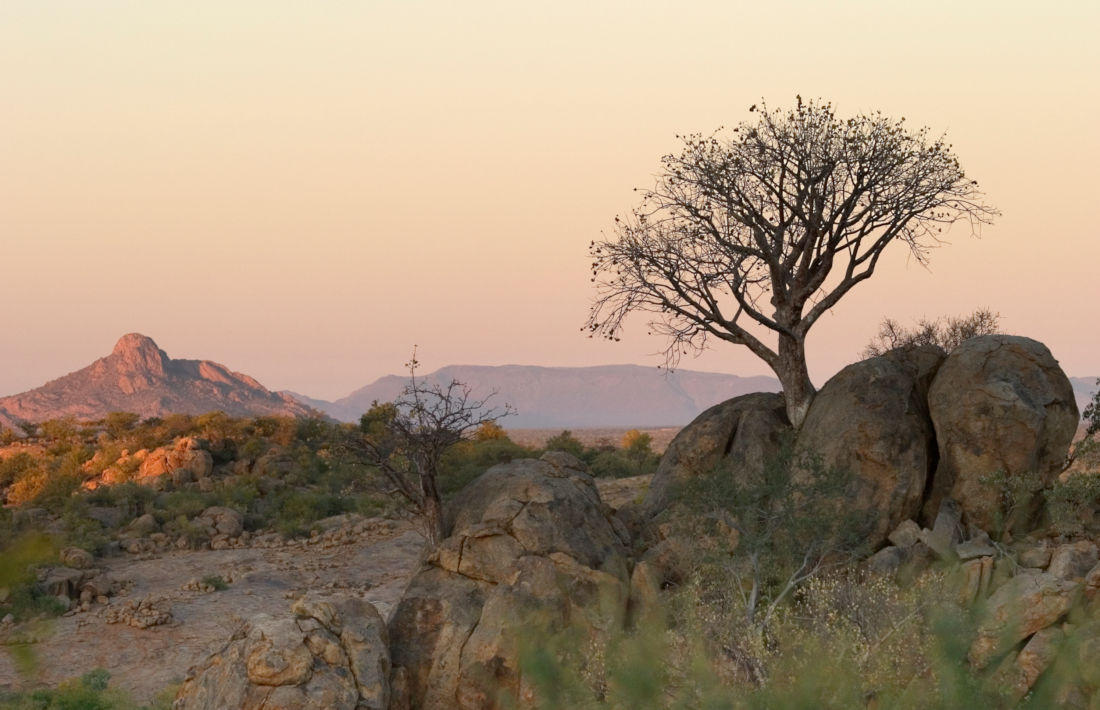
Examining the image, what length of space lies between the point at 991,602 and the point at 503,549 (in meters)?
6.90

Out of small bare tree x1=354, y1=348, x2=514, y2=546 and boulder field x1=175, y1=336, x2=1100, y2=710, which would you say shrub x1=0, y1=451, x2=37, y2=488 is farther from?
boulder field x1=175, y1=336, x2=1100, y2=710

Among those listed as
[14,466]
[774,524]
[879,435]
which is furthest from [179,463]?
[879,435]

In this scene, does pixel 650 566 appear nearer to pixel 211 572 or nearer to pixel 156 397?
pixel 211 572

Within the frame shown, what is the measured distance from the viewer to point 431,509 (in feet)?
57.6

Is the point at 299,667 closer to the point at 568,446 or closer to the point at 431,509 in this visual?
the point at 431,509

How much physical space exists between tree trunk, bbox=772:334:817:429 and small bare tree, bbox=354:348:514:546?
18.4 ft

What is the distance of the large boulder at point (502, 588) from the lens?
13836 millimetres

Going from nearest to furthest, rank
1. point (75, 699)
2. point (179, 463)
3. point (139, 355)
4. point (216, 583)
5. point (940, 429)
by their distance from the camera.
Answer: point (75, 699) < point (940, 429) < point (216, 583) < point (179, 463) < point (139, 355)

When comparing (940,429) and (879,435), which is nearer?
(879,435)

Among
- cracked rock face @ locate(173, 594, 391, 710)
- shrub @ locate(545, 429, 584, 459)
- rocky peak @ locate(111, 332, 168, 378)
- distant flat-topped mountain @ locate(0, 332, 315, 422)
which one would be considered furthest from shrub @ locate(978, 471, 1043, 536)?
rocky peak @ locate(111, 332, 168, 378)

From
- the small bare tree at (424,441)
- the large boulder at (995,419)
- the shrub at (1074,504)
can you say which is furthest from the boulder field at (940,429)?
the small bare tree at (424,441)

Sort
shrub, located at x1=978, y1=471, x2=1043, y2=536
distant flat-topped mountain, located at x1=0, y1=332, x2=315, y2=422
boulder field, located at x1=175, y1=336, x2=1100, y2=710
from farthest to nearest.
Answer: distant flat-topped mountain, located at x1=0, y1=332, x2=315, y2=422 < shrub, located at x1=978, y1=471, x2=1043, y2=536 < boulder field, located at x1=175, y1=336, x2=1100, y2=710

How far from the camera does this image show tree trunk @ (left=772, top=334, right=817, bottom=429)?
20.5 m

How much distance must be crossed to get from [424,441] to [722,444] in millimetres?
6072
